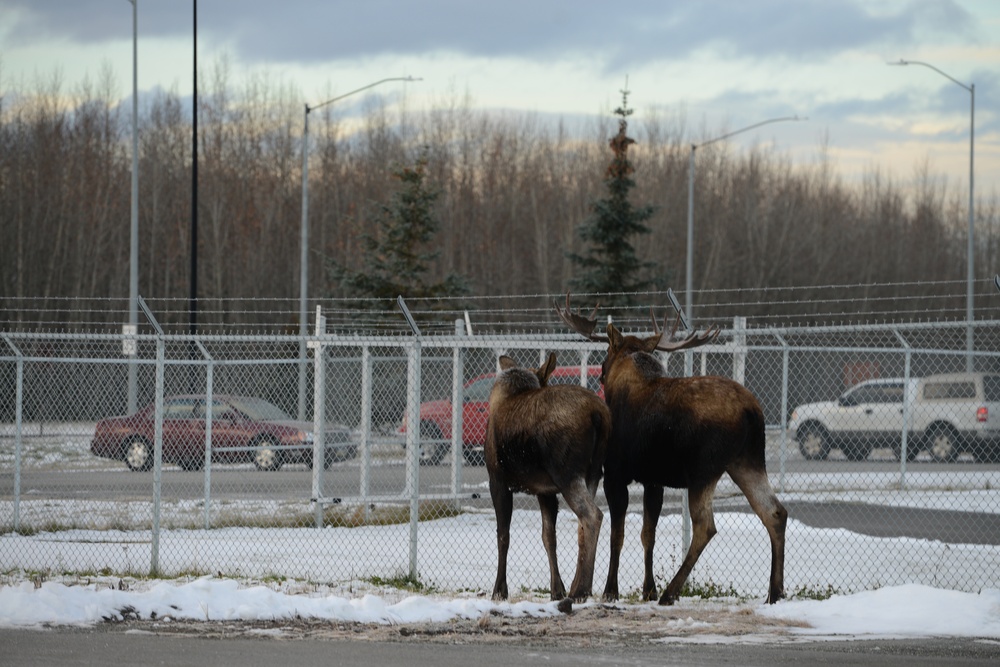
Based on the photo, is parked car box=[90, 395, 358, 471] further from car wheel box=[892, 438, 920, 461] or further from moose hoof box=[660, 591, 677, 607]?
car wheel box=[892, 438, 920, 461]

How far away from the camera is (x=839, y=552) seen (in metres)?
13.8

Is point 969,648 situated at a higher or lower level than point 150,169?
lower

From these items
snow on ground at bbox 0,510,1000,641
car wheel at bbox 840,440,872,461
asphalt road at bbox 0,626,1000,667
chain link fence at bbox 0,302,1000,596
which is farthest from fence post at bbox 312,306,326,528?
car wheel at bbox 840,440,872,461

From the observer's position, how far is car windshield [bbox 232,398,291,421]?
21453 mm

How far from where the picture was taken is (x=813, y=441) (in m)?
26.9

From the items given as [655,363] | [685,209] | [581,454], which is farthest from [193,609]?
[685,209]

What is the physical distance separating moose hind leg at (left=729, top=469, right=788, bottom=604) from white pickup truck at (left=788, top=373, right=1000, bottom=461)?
1543 cm

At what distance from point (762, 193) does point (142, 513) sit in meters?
57.8

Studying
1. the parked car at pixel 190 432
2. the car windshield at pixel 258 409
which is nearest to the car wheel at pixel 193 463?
the parked car at pixel 190 432

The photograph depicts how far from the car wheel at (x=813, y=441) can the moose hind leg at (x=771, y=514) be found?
15561 mm

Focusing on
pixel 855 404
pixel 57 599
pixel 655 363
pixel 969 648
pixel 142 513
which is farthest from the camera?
pixel 855 404

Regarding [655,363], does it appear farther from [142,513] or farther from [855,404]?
[855,404]

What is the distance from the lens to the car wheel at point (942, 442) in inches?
1021

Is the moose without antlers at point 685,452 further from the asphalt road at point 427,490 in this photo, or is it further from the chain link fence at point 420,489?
the asphalt road at point 427,490
